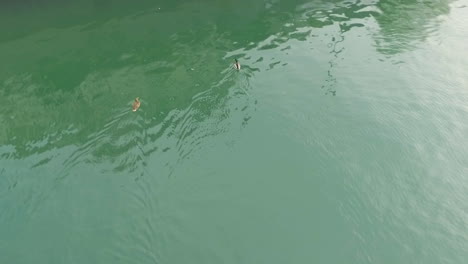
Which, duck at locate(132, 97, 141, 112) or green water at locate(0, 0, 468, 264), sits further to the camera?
duck at locate(132, 97, 141, 112)

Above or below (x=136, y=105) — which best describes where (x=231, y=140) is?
below

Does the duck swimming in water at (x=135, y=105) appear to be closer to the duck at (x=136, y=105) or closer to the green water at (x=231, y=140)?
the duck at (x=136, y=105)

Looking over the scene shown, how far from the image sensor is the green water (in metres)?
10.0

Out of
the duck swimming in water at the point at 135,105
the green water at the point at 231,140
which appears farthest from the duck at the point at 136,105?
the green water at the point at 231,140

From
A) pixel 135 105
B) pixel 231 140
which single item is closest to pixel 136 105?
pixel 135 105

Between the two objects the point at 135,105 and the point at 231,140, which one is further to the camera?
the point at 135,105

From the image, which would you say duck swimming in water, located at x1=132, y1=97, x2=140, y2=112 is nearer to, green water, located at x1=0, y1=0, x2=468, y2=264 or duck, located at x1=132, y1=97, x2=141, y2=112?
duck, located at x1=132, y1=97, x2=141, y2=112

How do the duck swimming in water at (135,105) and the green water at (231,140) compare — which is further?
the duck swimming in water at (135,105)

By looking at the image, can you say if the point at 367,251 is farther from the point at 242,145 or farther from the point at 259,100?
the point at 259,100

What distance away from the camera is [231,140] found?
13008 millimetres

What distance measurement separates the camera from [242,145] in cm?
1290

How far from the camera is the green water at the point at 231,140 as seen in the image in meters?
10.0

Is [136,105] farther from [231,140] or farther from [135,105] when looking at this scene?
[231,140]

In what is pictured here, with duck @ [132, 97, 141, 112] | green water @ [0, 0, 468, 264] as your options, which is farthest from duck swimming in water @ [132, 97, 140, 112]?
green water @ [0, 0, 468, 264]
